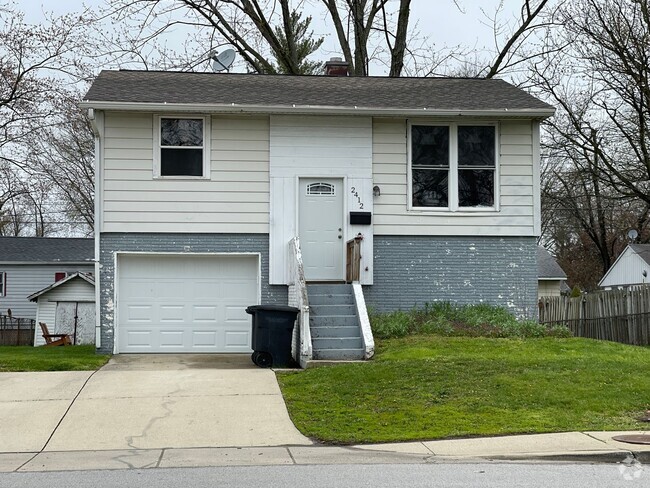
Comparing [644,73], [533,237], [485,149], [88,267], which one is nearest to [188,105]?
[485,149]

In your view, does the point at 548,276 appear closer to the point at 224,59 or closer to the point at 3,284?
the point at 3,284

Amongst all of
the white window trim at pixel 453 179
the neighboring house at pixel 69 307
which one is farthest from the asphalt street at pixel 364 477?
the neighboring house at pixel 69 307

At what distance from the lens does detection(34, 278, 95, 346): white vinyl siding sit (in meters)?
36.1

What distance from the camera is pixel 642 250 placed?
4594cm

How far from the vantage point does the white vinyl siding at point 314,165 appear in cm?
1798

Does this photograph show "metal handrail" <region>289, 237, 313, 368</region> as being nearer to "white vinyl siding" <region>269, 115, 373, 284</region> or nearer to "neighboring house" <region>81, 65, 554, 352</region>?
"white vinyl siding" <region>269, 115, 373, 284</region>

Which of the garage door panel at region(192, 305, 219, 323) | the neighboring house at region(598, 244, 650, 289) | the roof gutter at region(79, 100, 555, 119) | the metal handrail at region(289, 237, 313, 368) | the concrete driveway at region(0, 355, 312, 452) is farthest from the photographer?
the neighboring house at region(598, 244, 650, 289)

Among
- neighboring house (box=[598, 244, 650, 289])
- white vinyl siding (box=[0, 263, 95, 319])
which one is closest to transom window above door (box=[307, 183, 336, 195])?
white vinyl siding (box=[0, 263, 95, 319])

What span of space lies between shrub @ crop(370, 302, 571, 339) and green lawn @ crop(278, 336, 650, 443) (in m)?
1.20

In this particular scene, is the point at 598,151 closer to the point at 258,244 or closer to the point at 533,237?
the point at 533,237

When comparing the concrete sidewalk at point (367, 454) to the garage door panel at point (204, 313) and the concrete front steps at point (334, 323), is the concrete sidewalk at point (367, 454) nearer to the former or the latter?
the concrete front steps at point (334, 323)

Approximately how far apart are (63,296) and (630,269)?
30338 millimetres

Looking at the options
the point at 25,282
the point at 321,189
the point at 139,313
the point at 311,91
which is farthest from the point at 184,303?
the point at 25,282

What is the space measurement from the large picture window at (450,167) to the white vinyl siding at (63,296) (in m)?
21.2
